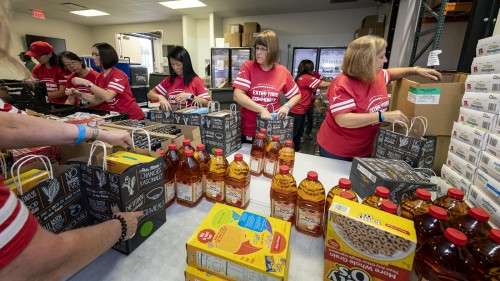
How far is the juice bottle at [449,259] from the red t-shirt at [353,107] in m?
1.04

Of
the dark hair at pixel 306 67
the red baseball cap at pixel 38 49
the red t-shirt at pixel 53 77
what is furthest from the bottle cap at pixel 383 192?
the red baseball cap at pixel 38 49

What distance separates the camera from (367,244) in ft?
2.08

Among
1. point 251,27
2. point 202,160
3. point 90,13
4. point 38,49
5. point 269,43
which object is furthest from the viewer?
point 90,13

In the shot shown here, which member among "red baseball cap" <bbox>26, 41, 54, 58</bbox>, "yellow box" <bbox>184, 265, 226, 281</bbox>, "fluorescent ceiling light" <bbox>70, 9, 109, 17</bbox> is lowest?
"yellow box" <bbox>184, 265, 226, 281</bbox>

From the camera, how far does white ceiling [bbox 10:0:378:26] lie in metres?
5.53

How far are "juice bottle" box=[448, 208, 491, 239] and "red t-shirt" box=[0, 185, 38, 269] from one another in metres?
1.01

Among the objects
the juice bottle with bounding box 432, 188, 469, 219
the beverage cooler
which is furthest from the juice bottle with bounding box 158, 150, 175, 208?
the beverage cooler

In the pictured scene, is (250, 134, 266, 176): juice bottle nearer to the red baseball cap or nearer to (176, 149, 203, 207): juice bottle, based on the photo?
(176, 149, 203, 207): juice bottle

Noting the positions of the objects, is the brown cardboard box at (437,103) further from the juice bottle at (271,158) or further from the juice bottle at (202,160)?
the juice bottle at (202,160)

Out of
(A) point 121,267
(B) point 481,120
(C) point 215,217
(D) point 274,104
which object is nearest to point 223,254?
(C) point 215,217

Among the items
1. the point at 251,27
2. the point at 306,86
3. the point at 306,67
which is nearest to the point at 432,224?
the point at 306,86

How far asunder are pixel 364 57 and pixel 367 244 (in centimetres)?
119

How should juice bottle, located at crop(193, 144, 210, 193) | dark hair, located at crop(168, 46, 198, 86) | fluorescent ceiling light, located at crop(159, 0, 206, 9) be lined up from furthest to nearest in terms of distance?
1. fluorescent ceiling light, located at crop(159, 0, 206, 9)
2. dark hair, located at crop(168, 46, 198, 86)
3. juice bottle, located at crop(193, 144, 210, 193)

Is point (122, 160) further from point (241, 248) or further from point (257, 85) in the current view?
point (257, 85)
